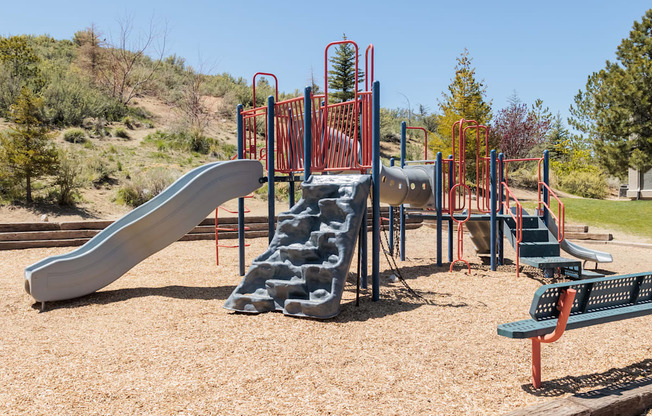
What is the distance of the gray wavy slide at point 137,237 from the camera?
6.05m

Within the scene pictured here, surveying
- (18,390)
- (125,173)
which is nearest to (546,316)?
(18,390)

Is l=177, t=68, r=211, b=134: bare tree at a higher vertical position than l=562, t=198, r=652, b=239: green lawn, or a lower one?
higher

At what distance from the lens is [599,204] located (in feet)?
57.8

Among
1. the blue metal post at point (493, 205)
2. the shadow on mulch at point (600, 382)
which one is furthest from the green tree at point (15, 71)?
Answer: the shadow on mulch at point (600, 382)

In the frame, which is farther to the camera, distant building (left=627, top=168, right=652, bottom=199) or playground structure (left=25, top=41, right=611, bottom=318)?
distant building (left=627, top=168, right=652, bottom=199)

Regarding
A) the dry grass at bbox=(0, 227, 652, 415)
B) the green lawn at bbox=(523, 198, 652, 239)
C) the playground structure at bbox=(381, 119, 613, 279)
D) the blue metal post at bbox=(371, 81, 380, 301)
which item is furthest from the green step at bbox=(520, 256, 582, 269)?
the green lawn at bbox=(523, 198, 652, 239)

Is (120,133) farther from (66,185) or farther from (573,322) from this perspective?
(573,322)

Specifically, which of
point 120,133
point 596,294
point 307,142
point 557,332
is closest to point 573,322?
point 557,332

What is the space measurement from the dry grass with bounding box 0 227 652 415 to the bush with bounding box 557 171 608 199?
21236mm

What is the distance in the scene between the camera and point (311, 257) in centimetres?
558

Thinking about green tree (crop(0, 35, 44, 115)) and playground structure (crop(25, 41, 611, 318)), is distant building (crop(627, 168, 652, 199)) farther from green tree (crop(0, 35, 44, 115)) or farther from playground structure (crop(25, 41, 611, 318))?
green tree (crop(0, 35, 44, 115))

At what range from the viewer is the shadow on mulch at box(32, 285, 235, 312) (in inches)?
240

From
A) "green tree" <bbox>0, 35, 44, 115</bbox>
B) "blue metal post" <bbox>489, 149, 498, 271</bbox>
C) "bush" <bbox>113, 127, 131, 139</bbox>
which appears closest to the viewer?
"blue metal post" <bbox>489, 149, 498, 271</bbox>

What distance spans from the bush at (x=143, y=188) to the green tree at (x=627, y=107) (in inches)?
796
